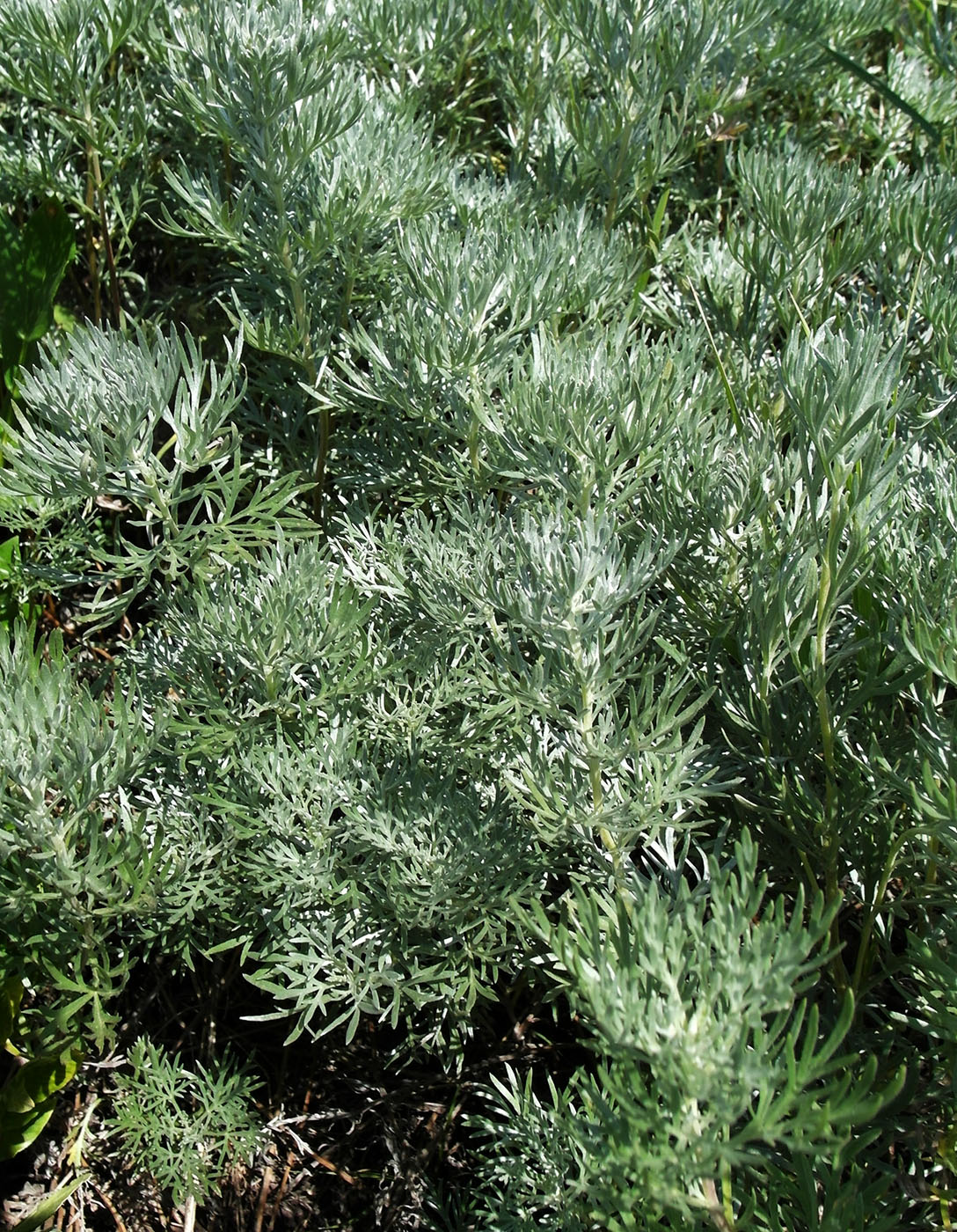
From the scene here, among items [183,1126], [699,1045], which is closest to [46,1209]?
[183,1126]

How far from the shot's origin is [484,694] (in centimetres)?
158

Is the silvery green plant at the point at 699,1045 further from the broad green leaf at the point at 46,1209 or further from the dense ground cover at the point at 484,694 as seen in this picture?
the broad green leaf at the point at 46,1209

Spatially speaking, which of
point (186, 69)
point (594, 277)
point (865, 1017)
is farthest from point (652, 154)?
point (865, 1017)

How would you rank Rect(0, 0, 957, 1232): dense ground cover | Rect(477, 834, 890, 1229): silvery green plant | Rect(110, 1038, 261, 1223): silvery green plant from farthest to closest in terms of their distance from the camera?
Rect(110, 1038, 261, 1223): silvery green plant < Rect(0, 0, 957, 1232): dense ground cover < Rect(477, 834, 890, 1229): silvery green plant

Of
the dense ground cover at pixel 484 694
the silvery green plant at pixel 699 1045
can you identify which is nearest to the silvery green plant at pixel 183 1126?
the dense ground cover at pixel 484 694

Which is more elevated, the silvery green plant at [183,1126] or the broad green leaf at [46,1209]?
the silvery green plant at [183,1126]

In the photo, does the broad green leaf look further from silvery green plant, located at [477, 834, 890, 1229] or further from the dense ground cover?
silvery green plant, located at [477, 834, 890, 1229]

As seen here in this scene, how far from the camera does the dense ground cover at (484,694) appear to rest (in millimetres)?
1216

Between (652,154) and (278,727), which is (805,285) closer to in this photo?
(652,154)

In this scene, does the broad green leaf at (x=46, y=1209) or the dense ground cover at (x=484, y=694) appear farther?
the broad green leaf at (x=46, y=1209)

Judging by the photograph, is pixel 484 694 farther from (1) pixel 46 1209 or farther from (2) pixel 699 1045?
(1) pixel 46 1209

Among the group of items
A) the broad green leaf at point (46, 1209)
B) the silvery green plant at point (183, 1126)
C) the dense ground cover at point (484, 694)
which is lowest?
the broad green leaf at point (46, 1209)

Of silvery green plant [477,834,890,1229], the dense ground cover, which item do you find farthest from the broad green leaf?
silvery green plant [477,834,890,1229]

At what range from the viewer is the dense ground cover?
1.22 m
